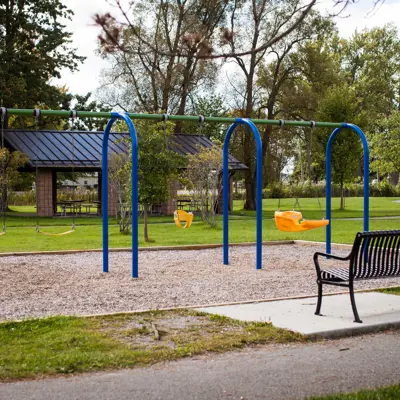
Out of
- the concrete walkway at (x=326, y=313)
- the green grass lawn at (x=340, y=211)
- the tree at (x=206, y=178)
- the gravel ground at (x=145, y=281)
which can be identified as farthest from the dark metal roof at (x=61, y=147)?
the concrete walkway at (x=326, y=313)

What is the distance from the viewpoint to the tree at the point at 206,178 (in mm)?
22953

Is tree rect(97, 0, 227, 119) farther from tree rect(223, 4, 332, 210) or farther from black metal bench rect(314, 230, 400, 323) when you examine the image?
black metal bench rect(314, 230, 400, 323)

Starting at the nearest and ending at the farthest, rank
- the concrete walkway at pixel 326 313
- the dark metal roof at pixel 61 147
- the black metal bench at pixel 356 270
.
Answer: the concrete walkway at pixel 326 313 → the black metal bench at pixel 356 270 → the dark metal roof at pixel 61 147

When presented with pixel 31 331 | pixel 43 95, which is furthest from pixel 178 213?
pixel 43 95

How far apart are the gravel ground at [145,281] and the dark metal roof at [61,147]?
14.9 metres

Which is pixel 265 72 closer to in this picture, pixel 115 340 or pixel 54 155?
pixel 54 155

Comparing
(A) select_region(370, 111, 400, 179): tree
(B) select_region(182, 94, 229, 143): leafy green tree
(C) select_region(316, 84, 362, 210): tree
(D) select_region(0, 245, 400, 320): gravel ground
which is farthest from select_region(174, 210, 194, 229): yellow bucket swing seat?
(B) select_region(182, 94, 229, 143): leafy green tree

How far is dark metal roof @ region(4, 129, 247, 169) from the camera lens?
2866 cm

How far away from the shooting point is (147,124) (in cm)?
1670

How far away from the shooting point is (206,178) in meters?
23.3

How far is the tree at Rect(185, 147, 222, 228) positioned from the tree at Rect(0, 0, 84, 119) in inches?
509

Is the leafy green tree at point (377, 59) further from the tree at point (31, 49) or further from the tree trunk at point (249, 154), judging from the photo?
the tree at point (31, 49)

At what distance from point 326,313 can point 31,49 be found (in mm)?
30262

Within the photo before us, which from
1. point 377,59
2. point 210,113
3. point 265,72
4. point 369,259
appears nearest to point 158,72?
point 265,72
